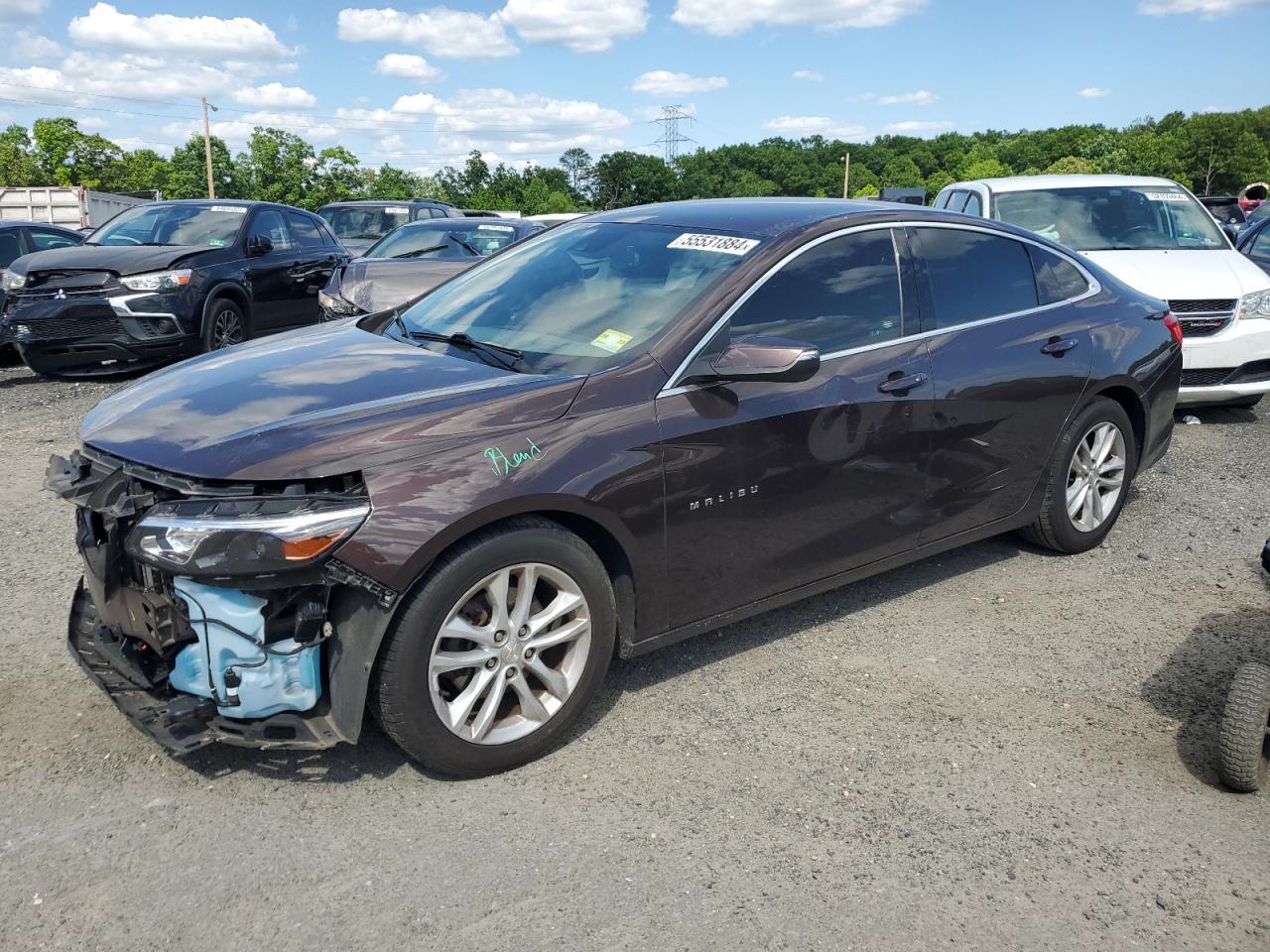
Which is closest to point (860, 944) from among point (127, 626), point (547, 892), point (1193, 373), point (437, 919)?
point (547, 892)

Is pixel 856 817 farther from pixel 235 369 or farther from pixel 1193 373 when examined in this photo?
pixel 1193 373

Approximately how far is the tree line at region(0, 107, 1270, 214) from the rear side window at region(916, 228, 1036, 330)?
60.6 metres

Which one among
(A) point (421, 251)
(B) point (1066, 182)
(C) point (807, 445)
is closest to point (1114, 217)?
(B) point (1066, 182)

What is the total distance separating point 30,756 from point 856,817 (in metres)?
2.59

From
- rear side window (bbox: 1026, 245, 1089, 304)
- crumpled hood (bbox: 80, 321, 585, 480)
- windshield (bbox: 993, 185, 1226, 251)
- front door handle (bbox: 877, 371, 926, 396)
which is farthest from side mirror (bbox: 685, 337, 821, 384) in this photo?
windshield (bbox: 993, 185, 1226, 251)

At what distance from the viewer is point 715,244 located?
402 centimetres

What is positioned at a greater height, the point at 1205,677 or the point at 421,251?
the point at 421,251

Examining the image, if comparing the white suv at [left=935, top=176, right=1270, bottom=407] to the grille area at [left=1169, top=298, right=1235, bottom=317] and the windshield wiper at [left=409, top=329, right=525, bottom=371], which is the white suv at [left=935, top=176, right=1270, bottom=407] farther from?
the windshield wiper at [left=409, top=329, right=525, bottom=371]

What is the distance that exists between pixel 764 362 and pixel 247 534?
1.68 meters

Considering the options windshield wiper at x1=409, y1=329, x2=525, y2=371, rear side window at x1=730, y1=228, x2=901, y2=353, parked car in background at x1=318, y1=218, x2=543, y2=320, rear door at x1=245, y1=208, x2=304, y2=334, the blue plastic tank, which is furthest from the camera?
rear door at x1=245, y1=208, x2=304, y2=334

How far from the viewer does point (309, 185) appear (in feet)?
201

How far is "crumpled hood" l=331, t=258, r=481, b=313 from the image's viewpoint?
29.7ft

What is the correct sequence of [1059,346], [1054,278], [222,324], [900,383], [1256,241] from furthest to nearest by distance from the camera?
[1256,241] → [222,324] → [1054,278] → [1059,346] → [900,383]

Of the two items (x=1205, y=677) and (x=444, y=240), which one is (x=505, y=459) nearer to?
(x=1205, y=677)
